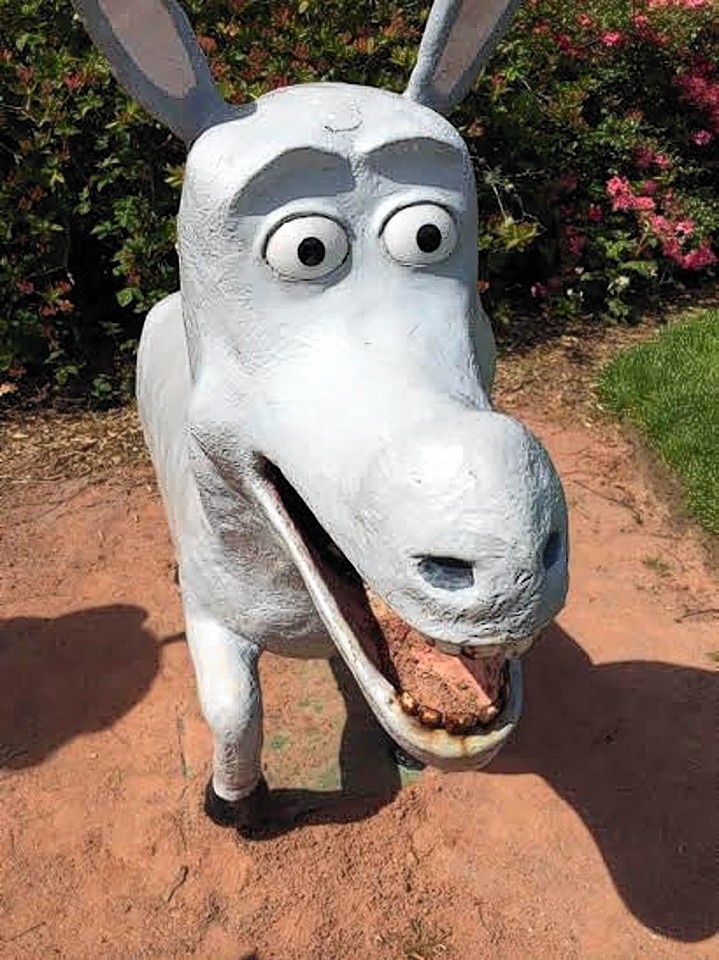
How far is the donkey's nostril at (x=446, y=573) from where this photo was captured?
1258mm

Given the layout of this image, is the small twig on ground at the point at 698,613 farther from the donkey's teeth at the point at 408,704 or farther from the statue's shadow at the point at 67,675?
the donkey's teeth at the point at 408,704

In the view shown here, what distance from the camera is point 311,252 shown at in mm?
1507

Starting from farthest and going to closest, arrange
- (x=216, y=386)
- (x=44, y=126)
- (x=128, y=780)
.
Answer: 1. (x=44, y=126)
2. (x=128, y=780)
3. (x=216, y=386)

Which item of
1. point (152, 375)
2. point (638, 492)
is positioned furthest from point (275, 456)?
point (638, 492)

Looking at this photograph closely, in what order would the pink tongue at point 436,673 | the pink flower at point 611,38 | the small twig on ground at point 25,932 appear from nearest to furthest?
the pink tongue at point 436,673, the small twig on ground at point 25,932, the pink flower at point 611,38

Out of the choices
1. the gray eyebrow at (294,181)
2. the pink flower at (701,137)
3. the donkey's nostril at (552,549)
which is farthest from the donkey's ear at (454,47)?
the pink flower at (701,137)

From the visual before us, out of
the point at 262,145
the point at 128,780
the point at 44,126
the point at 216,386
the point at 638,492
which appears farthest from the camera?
the point at 44,126

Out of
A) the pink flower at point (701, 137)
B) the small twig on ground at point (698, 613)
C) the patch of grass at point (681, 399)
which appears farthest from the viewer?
the pink flower at point (701, 137)

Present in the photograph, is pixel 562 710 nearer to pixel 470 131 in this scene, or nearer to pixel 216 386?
pixel 216 386

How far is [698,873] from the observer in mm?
2480

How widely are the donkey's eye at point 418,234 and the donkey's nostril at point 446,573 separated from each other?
0.51m

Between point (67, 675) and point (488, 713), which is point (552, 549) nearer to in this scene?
point (488, 713)

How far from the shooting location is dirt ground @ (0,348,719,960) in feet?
7.73

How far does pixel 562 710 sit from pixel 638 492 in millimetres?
1397
